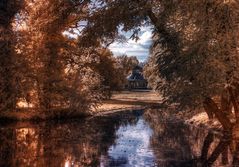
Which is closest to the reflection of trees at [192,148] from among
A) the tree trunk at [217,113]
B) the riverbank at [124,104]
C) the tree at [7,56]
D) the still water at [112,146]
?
the still water at [112,146]

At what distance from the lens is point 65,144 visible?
98.2 feet

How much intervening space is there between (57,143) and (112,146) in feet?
11.5

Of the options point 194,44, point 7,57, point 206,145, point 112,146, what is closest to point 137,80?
point 7,57

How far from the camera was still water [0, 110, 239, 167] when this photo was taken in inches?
913

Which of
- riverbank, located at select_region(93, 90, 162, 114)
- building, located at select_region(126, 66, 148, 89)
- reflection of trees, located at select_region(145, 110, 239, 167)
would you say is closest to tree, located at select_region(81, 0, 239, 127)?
reflection of trees, located at select_region(145, 110, 239, 167)

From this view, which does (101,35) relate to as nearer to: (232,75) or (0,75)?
(232,75)

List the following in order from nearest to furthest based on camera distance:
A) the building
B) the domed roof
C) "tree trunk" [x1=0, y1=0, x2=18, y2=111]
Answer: "tree trunk" [x1=0, y1=0, x2=18, y2=111], the building, the domed roof

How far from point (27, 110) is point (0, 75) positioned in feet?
19.9

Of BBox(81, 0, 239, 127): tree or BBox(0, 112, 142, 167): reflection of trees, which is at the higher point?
BBox(81, 0, 239, 127): tree

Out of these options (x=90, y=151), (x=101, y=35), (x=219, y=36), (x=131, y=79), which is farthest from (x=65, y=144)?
→ (x=131, y=79)

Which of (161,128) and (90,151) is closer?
(90,151)

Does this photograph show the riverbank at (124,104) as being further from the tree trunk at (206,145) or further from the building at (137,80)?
the building at (137,80)

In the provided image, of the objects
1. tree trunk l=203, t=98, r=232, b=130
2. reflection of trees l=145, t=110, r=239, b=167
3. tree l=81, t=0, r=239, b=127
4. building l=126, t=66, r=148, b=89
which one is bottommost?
reflection of trees l=145, t=110, r=239, b=167

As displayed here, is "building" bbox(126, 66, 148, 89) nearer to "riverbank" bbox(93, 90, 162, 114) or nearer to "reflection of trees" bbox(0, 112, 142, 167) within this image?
"riverbank" bbox(93, 90, 162, 114)
